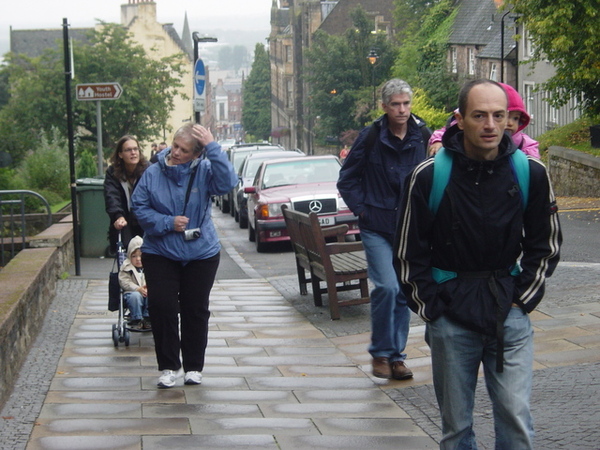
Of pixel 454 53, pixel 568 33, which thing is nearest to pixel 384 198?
pixel 568 33

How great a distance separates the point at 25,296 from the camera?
7.46 metres

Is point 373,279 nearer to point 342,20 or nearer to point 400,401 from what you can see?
point 400,401

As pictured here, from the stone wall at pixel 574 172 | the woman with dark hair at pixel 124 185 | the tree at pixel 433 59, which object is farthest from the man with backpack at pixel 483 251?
the tree at pixel 433 59

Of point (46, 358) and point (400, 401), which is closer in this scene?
point (400, 401)

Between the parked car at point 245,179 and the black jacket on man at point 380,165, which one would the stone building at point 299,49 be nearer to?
the parked car at point 245,179

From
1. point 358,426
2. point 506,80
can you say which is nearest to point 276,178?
point 358,426

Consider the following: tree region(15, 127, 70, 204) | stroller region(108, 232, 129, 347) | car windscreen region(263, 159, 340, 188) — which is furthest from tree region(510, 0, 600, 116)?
stroller region(108, 232, 129, 347)

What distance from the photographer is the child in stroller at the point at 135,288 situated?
26.4 feet

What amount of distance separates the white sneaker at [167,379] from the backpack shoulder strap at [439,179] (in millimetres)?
3153

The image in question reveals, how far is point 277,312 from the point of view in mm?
9570

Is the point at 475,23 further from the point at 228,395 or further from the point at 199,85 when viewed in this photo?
the point at 228,395

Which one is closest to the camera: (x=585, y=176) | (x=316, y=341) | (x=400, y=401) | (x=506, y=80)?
(x=400, y=401)

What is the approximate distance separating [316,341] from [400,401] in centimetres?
206

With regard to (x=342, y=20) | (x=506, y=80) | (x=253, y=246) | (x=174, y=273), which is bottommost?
(x=253, y=246)
